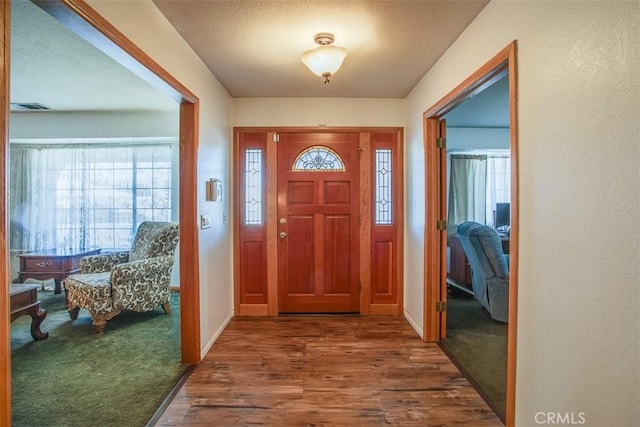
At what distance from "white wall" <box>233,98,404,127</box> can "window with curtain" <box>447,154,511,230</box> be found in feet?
7.26

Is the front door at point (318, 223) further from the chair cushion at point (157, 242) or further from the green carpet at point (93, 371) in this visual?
the green carpet at point (93, 371)

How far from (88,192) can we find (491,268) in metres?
5.48

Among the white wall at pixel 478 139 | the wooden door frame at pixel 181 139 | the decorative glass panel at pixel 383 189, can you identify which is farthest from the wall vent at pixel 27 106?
the white wall at pixel 478 139

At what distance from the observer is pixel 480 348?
114 inches

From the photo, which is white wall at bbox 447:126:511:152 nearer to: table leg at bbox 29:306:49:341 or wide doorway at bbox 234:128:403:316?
wide doorway at bbox 234:128:403:316

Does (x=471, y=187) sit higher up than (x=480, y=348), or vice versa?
(x=471, y=187)

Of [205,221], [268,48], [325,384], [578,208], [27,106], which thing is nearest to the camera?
[578,208]

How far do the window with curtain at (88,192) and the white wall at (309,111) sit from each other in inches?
68.1

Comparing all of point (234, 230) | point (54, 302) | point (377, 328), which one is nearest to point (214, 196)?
point (234, 230)

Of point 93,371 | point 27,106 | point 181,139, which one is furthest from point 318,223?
point 27,106

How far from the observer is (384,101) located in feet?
12.2

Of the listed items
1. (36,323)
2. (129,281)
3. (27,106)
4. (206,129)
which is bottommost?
(36,323)

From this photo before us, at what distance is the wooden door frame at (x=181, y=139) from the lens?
40.6 inches

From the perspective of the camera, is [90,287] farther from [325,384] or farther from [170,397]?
[325,384]
